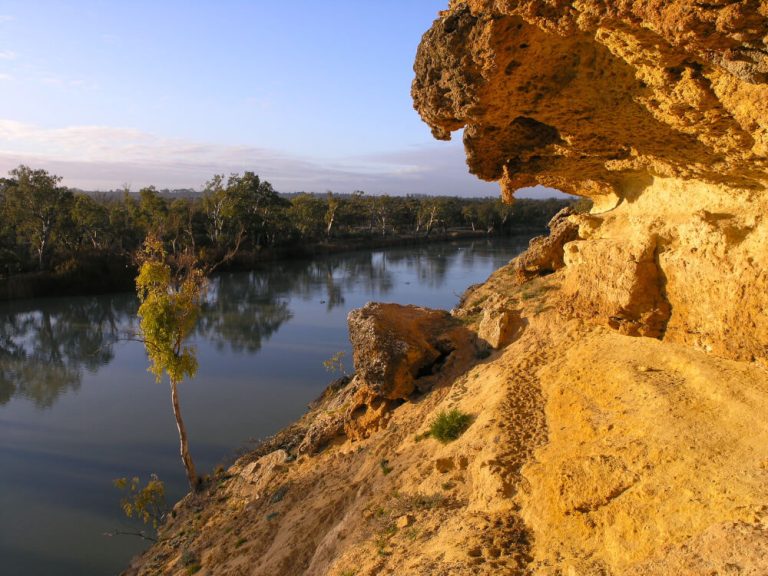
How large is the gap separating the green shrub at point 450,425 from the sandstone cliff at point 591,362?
154mm

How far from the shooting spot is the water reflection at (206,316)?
19422mm

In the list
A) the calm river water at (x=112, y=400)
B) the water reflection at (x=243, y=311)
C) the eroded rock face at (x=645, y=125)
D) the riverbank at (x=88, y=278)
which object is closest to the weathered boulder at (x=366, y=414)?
the eroded rock face at (x=645, y=125)

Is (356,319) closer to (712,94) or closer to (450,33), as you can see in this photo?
(450,33)

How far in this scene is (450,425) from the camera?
23.5 feet

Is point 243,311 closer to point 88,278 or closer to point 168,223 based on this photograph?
point 88,278

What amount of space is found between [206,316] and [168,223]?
14.1 metres

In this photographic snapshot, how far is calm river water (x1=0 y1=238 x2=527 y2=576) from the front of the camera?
34.7 ft

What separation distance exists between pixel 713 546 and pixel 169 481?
11.5 meters

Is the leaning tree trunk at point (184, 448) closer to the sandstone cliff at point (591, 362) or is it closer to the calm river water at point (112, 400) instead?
the calm river water at point (112, 400)

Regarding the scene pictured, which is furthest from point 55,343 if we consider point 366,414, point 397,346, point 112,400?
point 397,346

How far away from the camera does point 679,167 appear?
581 centimetres

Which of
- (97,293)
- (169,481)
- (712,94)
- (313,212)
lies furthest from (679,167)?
(313,212)

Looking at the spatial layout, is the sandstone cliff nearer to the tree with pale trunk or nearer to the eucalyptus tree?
the tree with pale trunk

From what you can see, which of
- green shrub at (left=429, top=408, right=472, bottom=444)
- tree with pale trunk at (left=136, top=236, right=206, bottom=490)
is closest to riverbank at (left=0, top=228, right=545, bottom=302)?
tree with pale trunk at (left=136, top=236, right=206, bottom=490)
